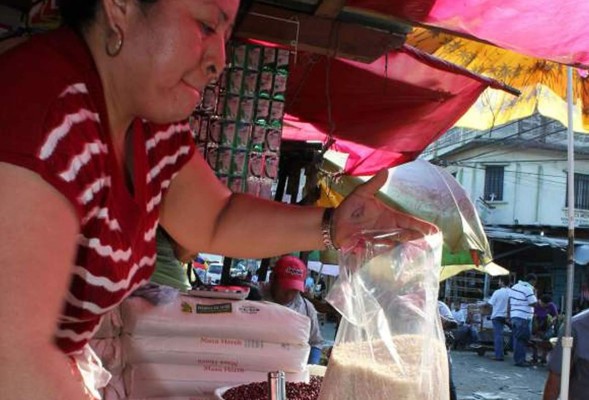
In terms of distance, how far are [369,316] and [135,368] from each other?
1114 millimetres

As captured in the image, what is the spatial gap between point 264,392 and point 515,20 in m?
1.92

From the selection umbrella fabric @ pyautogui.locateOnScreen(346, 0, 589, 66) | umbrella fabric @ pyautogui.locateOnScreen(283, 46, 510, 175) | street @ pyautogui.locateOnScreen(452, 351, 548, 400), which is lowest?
street @ pyautogui.locateOnScreen(452, 351, 548, 400)

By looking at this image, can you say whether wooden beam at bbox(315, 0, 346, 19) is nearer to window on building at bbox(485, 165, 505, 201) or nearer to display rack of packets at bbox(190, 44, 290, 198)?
display rack of packets at bbox(190, 44, 290, 198)

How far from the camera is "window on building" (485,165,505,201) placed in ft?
79.8

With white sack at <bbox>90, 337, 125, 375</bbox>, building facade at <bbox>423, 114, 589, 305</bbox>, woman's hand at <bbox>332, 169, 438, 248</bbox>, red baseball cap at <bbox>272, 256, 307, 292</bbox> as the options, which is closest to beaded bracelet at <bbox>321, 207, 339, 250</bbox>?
woman's hand at <bbox>332, 169, 438, 248</bbox>

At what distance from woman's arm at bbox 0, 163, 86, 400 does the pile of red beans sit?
1031 millimetres

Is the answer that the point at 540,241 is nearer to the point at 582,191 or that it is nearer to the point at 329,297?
the point at 582,191

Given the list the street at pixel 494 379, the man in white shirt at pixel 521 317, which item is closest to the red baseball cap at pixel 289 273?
the street at pixel 494 379

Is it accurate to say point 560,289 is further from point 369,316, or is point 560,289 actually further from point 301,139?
point 369,316

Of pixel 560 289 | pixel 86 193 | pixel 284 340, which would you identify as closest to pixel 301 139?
pixel 284 340

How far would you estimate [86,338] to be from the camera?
48.8 inches

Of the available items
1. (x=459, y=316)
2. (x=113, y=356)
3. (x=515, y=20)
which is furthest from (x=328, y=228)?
(x=459, y=316)

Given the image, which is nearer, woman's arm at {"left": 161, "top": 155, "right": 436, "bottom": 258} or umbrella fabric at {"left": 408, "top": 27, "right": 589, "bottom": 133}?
woman's arm at {"left": 161, "top": 155, "right": 436, "bottom": 258}

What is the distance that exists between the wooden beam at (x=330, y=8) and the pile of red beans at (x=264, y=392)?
1587 millimetres
